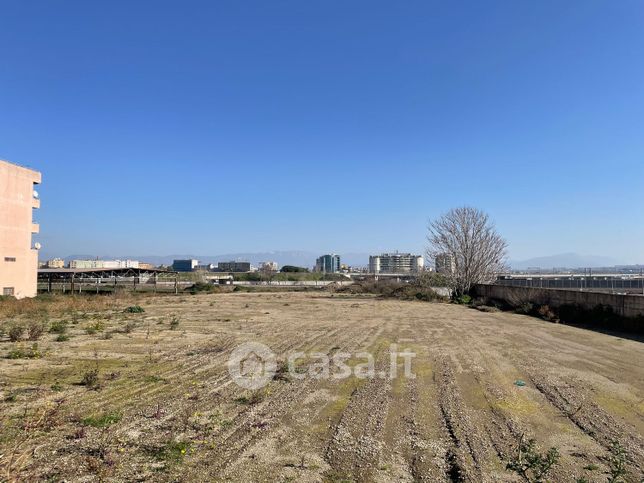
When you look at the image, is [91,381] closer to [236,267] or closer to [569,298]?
[569,298]

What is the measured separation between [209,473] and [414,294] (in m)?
34.8

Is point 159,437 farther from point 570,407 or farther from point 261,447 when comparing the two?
point 570,407

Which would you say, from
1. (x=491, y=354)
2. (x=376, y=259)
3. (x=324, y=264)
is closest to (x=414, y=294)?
(x=491, y=354)

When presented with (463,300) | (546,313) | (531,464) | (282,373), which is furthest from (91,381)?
(463,300)

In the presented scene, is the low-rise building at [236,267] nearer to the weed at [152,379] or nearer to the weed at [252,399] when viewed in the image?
the weed at [152,379]

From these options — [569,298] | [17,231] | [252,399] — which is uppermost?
[17,231]

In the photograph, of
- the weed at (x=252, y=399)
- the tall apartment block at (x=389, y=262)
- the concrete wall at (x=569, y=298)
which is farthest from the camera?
the tall apartment block at (x=389, y=262)

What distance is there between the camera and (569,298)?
2061cm
